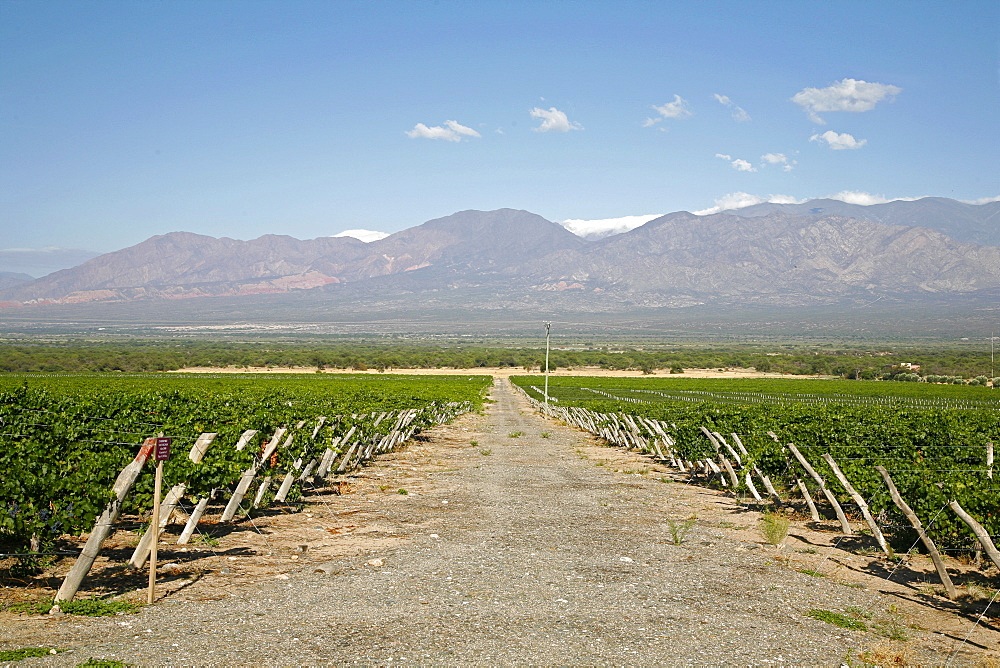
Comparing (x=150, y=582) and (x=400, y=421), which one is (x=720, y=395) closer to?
(x=400, y=421)

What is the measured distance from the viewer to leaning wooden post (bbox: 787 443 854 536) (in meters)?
13.3

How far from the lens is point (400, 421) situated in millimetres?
29016

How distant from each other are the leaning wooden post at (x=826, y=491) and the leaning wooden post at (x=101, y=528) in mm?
10636

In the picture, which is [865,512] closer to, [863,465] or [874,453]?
[863,465]

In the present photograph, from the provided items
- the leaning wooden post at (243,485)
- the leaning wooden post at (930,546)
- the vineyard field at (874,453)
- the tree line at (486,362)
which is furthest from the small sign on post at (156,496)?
the tree line at (486,362)

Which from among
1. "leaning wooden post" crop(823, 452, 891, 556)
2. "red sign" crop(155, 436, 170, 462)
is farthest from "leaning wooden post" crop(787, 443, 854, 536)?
"red sign" crop(155, 436, 170, 462)

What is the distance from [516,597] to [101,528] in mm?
4881

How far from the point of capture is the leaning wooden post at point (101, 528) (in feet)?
28.7

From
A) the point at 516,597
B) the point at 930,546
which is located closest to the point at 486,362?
the point at 930,546

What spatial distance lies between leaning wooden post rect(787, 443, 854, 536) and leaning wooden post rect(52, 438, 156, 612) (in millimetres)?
10636

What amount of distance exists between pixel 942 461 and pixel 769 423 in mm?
4873

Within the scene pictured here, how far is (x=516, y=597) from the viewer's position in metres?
9.71

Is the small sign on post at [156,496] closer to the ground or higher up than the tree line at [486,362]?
higher up

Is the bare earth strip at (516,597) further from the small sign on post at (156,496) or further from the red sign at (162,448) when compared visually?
the red sign at (162,448)
